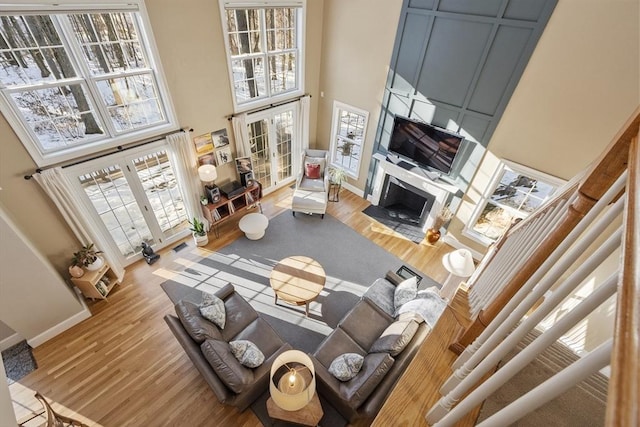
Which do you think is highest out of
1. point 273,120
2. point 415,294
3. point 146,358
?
point 273,120

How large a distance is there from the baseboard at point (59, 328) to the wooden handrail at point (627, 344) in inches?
219

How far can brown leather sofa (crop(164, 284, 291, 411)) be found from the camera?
9.96 ft

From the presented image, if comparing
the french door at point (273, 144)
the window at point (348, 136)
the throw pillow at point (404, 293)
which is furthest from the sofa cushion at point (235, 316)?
the window at point (348, 136)

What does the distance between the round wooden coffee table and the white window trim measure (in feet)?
9.29

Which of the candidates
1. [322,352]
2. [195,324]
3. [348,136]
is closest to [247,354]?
[195,324]

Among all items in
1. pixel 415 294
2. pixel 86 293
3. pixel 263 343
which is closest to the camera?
pixel 263 343

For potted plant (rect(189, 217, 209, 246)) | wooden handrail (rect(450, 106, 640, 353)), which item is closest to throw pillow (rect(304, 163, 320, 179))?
potted plant (rect(189, 217, 209, 246))

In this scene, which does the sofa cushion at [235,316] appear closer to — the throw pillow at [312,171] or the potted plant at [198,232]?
the potted plant at [198,232]

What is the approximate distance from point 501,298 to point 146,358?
14.3ft

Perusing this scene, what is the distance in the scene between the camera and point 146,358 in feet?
13.0

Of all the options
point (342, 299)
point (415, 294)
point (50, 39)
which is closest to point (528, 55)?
point (415, 294)

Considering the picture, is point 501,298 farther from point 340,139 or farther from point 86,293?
point 340,139

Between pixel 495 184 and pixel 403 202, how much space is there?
6.91 ft

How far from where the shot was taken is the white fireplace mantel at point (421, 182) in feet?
17.6
